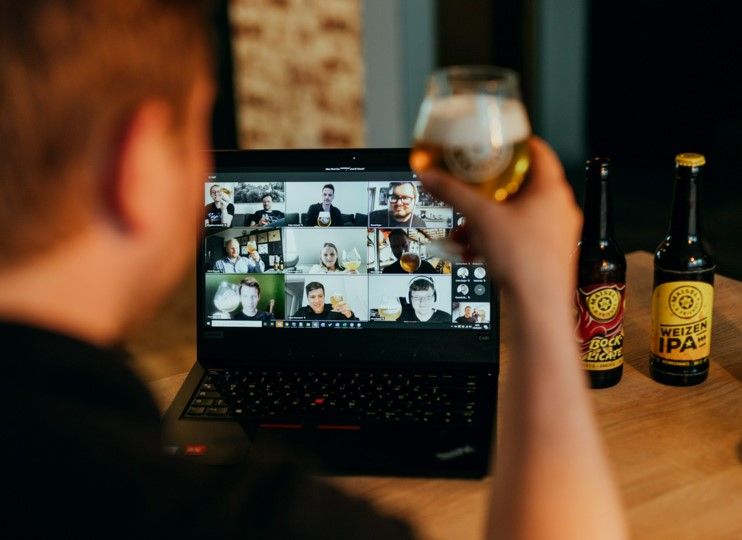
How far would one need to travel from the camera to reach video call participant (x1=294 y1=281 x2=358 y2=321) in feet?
4.04

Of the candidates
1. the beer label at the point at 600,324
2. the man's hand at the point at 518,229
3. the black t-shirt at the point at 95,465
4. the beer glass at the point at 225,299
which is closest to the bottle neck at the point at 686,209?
the beer label at the point at 600,324

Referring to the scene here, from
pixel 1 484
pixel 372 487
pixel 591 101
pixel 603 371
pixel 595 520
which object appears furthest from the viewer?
pixel 591 101

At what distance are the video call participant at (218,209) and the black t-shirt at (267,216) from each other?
0.12 ft

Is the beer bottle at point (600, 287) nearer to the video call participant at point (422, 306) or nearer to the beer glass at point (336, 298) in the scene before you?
the video call participant at point (422, 306)

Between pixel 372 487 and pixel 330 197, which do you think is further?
pixel 330 197

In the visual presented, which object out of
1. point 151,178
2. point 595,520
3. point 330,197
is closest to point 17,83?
point 151,178

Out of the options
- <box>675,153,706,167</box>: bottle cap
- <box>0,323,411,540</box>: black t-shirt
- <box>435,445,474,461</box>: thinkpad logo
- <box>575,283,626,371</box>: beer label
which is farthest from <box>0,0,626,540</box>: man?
<box>675,153,706,167</box>: bottle cap

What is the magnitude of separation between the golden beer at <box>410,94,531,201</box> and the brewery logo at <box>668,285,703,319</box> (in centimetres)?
48

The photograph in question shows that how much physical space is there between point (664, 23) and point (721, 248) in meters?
0.93

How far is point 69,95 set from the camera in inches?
20.1

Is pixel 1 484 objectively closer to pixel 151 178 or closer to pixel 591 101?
pixel 151 178

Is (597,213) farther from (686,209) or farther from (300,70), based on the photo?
(300,70)

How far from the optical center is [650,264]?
1659 mm

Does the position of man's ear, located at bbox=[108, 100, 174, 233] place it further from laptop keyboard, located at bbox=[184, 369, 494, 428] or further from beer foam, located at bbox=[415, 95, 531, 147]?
laptop keyboard, located at bbox=[184, 369, 494, 428]
